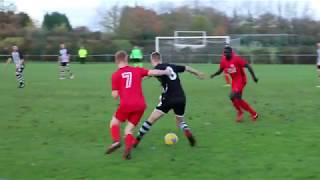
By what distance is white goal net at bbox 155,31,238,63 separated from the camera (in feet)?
165

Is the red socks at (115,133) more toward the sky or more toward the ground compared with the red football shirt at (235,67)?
more toward the ground

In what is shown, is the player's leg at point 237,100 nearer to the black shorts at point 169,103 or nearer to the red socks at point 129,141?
the black shorts at point 169,103

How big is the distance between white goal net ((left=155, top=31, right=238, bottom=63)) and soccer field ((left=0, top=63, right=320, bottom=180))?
1261 inches

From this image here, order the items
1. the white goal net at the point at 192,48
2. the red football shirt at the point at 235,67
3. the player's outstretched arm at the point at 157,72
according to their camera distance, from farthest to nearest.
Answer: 1. the white goal net at the point at 192,48
2. the red football shirt at the point at 235,67
3. the player's outstretched arm at the point at 157,72

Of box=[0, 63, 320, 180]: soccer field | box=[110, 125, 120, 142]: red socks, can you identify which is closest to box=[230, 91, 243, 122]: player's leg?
box=[0, 63, 320, 180]: soccer field

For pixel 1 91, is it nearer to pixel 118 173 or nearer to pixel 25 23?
pixel 118 173

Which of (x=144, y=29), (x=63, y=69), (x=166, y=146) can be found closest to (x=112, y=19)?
(x=144, y=29)

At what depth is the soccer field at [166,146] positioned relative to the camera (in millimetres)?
8148

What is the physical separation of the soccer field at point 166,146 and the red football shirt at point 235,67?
1079 millimetres

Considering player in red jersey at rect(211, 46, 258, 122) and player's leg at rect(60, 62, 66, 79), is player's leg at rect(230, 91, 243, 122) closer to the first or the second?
player in red jersey at rect(211, 46, 258, 122)

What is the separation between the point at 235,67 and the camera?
13.1 m

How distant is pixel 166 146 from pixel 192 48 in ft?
135

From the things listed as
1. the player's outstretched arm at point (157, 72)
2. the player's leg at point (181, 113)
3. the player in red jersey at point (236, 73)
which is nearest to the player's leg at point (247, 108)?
the player in red jersey at point (236, 73)

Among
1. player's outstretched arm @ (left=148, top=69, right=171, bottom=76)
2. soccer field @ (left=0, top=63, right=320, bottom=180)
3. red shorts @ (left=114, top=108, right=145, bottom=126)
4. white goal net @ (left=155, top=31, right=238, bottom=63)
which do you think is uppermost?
player's outstretched arm @ (left=148, top=69, right=171, bottom=76)
